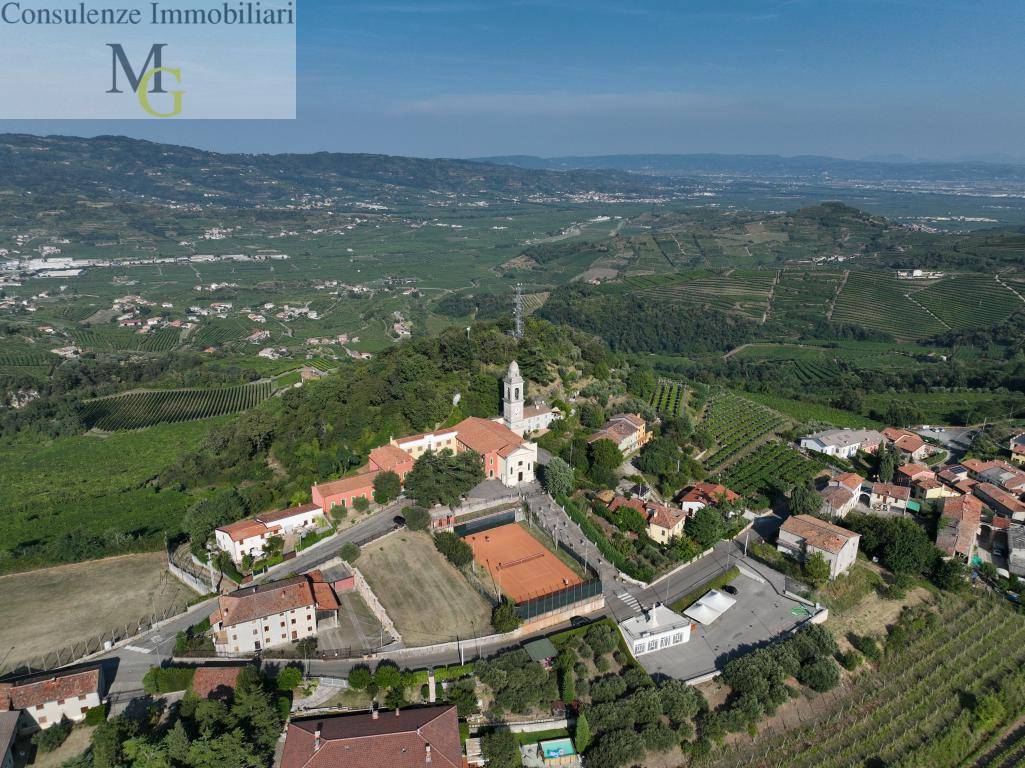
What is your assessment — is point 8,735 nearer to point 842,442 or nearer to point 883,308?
point 842,442

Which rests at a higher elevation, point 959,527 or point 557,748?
point 959,527

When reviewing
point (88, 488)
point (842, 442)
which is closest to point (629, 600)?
point (842, 442)

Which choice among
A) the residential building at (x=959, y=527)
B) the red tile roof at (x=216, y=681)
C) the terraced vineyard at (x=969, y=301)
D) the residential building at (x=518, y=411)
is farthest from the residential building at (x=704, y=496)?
the terraced vineyard at (x=969, y=301)

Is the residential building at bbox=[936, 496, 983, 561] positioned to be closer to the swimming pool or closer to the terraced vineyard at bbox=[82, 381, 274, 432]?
the swimming pool

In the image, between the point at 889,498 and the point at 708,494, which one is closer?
the point at 708,494

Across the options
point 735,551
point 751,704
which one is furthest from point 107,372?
point 751,704
